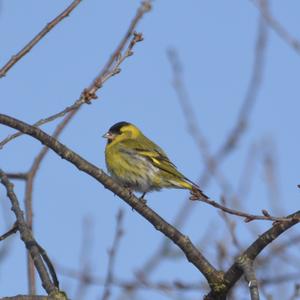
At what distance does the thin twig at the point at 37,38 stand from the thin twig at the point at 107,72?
266 millimetres

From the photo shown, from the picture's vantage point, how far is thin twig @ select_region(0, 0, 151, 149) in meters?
2.88

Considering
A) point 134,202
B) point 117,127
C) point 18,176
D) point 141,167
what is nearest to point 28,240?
point 134,202

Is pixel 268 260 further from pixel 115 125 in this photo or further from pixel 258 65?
pixel 115 125

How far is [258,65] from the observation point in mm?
4133

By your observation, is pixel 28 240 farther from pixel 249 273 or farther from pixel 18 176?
pixel 18 176

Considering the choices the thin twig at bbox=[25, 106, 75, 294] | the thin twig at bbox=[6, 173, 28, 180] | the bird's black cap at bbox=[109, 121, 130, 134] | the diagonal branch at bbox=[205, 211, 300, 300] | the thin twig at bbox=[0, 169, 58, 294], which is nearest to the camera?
the diagonal branch at bbox=[205, 211, 300, 300]

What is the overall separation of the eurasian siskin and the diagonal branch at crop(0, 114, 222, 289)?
134 inches

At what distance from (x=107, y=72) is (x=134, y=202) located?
0.67 metres

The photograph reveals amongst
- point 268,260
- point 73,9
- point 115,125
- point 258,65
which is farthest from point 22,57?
point 115,125

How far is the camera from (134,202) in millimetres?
3252

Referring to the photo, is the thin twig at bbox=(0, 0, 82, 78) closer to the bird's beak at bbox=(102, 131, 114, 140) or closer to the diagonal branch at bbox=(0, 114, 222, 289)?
the diagonal branch at bbox=(0, 114, 222, 289)

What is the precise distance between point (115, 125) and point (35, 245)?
17.3 feet

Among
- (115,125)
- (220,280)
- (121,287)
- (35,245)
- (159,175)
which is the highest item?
(115,125)

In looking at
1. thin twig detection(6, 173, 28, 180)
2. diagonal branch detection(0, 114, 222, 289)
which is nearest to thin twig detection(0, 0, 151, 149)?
diagonal branch detection(0, 114, 222, 289)
